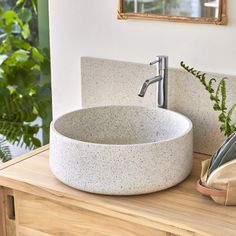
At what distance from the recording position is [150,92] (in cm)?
180

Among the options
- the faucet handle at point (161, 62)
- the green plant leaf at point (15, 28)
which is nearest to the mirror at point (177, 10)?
the faucet handle at point (161, 62)

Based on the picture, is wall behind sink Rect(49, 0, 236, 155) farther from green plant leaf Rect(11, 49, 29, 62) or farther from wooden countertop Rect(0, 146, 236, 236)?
green plant leaf Rect(11, 49, 29, 62)

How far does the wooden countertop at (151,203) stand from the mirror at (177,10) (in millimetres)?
431

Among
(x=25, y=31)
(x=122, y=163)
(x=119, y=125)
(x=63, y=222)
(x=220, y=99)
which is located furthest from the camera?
(x=25, y=31)

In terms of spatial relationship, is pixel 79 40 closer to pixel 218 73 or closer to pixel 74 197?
pixel 218 73

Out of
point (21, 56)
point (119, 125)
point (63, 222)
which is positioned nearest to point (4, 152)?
point (21, 56)

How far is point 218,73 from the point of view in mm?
1664

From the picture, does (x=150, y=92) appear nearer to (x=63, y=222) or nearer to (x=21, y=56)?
(x=63, y=222)

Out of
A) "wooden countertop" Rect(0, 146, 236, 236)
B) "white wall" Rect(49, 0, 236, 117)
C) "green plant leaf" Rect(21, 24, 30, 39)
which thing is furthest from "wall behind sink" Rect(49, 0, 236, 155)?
"green plant leaf" Rect(21, 24, 30, 39)

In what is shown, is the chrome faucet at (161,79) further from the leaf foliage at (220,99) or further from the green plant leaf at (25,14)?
the green plant leaf at (25,14)

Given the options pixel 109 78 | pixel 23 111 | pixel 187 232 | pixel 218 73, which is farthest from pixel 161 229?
pixel 23 111

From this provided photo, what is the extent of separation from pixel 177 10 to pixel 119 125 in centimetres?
40

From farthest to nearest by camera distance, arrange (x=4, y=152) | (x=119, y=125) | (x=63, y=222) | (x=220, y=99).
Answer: (x=4, y=152) → (x=119, y=125) → (x=220, y=99) → (x=63, y=222)

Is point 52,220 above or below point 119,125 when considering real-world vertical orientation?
below
